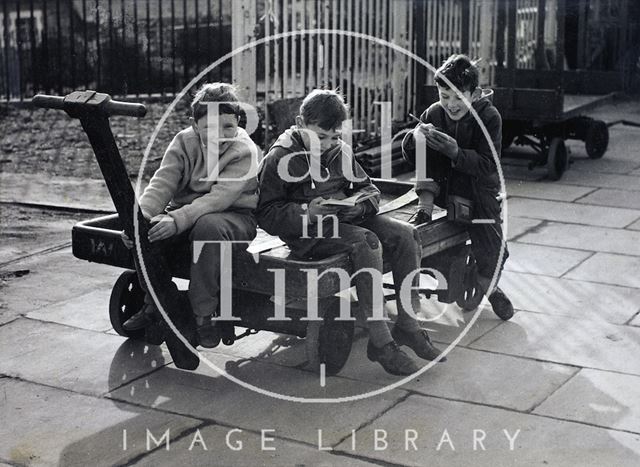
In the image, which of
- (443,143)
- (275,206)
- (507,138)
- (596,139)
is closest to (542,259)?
(443,143)

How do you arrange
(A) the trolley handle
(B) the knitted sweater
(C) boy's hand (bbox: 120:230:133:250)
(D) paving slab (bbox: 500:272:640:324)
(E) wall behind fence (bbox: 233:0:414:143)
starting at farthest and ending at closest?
(E) wall behind fence (bbox: 233:0:414:143)
(D) paving slab (bbox: 500:272:640:324)
(B) the knitted sweater
(C) boy's hand (bbox: 120:230:133:250)
(A) the trolley handle

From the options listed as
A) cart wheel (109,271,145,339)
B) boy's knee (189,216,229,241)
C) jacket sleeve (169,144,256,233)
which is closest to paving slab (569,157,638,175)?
cart wheel (109,271,145,339)

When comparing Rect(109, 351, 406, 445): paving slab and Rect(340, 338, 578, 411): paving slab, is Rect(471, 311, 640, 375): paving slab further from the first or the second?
Rect(109, 351, 406, 445): paving slab

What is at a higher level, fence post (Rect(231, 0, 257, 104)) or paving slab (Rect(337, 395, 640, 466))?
fence post (Rect(231, 0, 257, 104))

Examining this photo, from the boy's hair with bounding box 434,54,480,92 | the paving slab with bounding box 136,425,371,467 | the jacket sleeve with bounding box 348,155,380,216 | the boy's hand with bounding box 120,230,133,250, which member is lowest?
the paving slab with bounding box 136,425,371,467

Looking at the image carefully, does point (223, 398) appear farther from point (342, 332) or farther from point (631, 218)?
point (631, 218)

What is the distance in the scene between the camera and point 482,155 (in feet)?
19.5

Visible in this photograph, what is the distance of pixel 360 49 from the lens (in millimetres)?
11508

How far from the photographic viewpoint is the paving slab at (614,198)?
31.3 ft

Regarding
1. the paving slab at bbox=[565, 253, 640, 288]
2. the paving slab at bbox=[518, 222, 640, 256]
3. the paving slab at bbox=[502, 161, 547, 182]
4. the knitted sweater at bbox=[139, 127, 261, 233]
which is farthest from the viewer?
the paving slab at bbox=[502, 161, 547, 182]

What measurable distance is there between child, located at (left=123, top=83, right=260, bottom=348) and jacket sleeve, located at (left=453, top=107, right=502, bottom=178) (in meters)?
1.26

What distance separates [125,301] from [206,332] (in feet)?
2.86

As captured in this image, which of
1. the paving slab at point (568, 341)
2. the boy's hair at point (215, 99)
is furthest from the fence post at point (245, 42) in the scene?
the boy's hair at point (215, 99)

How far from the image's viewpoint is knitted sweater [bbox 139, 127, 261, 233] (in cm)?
515
